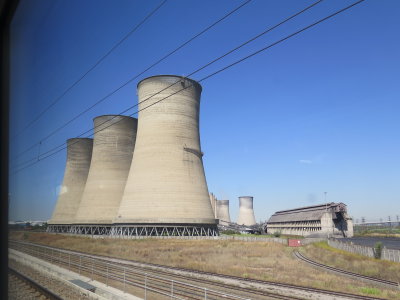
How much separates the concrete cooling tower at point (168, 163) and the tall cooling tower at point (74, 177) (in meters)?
6.68

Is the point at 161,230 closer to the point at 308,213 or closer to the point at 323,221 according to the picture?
the point at 323,221

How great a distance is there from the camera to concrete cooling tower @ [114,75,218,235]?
975 inches

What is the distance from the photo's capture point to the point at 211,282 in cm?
925

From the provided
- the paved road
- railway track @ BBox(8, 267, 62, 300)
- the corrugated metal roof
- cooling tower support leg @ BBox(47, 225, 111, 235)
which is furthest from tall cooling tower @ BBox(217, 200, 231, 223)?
railway track @ BBox(8, 267, 62, 300)

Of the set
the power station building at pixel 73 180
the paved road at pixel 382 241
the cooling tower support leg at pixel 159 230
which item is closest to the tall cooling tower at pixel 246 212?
the paved road at pixel 382 241

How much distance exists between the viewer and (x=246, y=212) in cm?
7806

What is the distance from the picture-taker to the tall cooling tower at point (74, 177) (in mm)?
31375

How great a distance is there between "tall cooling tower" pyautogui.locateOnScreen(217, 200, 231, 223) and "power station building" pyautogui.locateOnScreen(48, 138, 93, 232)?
56.5 metres

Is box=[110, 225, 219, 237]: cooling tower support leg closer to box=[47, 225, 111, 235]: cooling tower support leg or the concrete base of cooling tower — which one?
the concrete base of cooling tower

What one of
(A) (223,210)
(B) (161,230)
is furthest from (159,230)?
(A) (223,210)

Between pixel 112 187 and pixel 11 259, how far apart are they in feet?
85.8

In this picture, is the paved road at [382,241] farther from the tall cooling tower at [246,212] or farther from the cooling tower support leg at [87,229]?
the tall cooling tower at [246,212]

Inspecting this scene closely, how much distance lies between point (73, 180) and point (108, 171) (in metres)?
3.91

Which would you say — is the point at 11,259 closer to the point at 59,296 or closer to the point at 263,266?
the point at 59,296
